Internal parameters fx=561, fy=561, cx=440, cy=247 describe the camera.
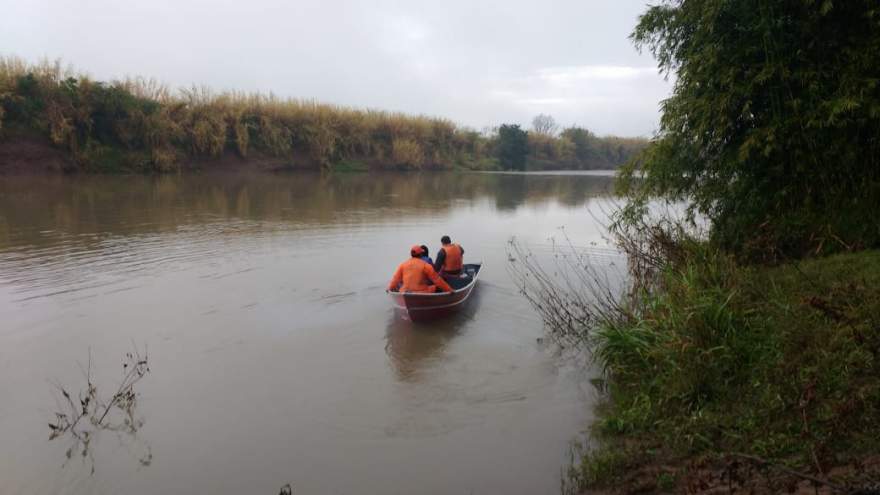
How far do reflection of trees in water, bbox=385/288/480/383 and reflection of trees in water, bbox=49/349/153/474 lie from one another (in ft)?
8.92

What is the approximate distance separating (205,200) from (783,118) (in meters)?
19.3

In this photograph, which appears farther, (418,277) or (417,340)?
(418,277)

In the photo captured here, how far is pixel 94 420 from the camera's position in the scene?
526 centimetres

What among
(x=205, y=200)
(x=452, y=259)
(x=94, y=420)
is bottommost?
(x=94, y=420)

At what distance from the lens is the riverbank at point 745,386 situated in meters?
3.47

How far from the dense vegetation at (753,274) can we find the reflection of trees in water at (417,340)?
1427 mm

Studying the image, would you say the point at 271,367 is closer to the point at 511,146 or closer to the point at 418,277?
the point at 418,277

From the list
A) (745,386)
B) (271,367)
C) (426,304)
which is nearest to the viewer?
(745,386)

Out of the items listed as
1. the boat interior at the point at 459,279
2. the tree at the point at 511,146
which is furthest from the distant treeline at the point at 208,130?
the boat interior at the point at 459,279

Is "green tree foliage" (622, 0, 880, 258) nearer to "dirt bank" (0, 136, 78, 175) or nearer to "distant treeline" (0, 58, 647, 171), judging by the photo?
"distant treeline" (0, 58, 647, 171)

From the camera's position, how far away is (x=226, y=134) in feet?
113

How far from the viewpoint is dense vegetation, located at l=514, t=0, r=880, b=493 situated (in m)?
3.78

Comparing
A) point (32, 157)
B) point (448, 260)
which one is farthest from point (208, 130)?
point (448, 260)

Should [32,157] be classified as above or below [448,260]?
above
